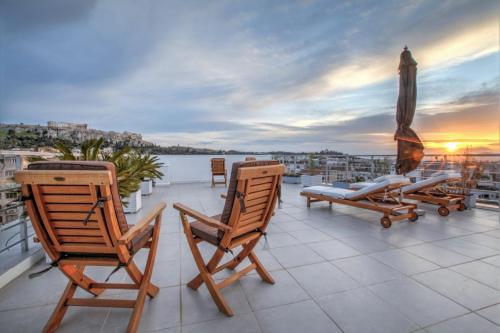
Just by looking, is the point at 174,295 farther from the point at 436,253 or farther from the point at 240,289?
the point at 436,253

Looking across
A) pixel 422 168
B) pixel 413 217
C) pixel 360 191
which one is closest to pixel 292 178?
pixel 422 168

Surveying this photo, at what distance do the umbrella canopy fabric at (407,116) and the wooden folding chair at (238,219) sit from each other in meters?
3.51

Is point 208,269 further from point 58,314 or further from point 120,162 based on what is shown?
point 120,162

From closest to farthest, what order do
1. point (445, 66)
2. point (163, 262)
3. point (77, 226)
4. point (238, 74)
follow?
point (77, 226) → point (163, 262) → point (445, 66) → point (238, 74)

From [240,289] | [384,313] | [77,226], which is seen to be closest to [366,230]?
[384,313]

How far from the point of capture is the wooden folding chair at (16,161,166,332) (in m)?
1.14

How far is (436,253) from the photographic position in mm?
2445

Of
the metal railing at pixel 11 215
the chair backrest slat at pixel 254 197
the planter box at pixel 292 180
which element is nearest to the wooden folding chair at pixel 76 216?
the chair backrest slat at pixel 254 197

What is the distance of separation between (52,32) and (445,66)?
8.06 metres

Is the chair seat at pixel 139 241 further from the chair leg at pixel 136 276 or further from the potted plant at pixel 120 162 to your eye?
the potted plant at pixel 120 162

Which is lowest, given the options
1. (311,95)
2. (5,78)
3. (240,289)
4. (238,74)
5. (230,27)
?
(240,289)

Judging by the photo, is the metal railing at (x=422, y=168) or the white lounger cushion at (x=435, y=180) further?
the metal railing at (x=422, y=168)

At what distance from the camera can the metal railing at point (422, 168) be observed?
448 cm

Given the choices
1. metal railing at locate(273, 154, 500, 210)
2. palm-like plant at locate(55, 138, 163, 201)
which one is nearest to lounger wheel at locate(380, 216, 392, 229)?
metal railing at locate(273, 154, 500, 210)
